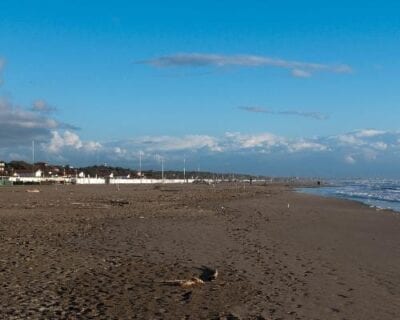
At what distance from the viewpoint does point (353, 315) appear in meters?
8.28

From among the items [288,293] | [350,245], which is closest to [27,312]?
[288,293]

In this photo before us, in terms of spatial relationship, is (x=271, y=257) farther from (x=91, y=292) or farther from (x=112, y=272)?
(x=91, y=292)

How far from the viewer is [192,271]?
11.5m

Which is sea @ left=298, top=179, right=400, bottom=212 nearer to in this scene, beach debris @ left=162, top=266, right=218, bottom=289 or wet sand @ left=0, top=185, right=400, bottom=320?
wet sand @ left=0, top=185, right=400, bottom=320

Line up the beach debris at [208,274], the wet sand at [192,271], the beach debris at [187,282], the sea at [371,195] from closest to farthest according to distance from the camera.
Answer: the wet sand at [192,271], the beach debris at [187,282], the beach debris at [208,274], the sea at [371,195]

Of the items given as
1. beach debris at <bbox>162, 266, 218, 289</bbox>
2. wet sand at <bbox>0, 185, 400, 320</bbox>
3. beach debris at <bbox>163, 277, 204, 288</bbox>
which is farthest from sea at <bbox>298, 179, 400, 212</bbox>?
beach debris at <bbox>163, 277, 204, 288</bbox>

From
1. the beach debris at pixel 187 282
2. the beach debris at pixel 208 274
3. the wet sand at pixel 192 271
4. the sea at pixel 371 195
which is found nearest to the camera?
the wet sand at pixel 192 271

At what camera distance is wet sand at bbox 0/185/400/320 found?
8422mm

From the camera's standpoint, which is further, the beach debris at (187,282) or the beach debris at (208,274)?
the beach debris at (208,274)

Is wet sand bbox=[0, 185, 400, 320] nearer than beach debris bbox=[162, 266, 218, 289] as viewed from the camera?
Yes

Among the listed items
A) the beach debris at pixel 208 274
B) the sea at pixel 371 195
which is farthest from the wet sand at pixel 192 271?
the sea at pixel 371 195

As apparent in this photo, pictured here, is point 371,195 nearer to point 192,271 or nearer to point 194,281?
point 192,271

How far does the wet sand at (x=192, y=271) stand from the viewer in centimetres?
842

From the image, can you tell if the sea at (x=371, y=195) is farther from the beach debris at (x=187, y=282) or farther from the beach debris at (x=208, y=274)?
the beach debris at (x=187, y=282)
